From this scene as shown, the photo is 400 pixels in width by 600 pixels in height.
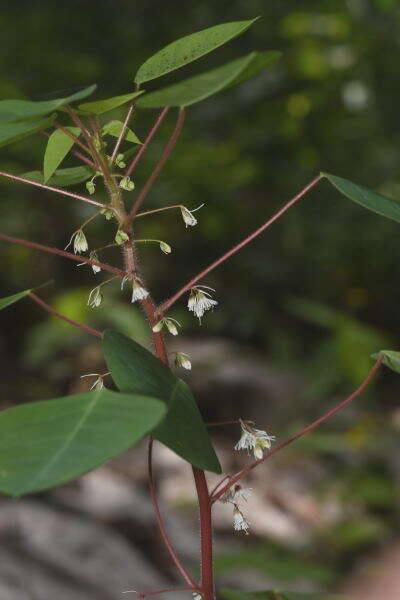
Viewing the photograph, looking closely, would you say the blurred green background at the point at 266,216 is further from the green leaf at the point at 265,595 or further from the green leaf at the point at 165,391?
the green leaf at the point at 165,391

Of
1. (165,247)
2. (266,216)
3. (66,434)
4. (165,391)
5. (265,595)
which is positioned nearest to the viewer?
(66,434)

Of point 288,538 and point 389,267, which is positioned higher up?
point 389,267

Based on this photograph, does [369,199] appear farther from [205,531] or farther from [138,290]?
[205,531]

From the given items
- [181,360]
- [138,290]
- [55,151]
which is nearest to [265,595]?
[181,360]

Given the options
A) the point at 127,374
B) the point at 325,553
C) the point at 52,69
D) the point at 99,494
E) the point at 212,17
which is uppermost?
the point at 212,17

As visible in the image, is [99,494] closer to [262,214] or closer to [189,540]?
[189,540]

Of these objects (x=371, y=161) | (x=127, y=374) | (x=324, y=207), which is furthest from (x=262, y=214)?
(x=127, y=374)
